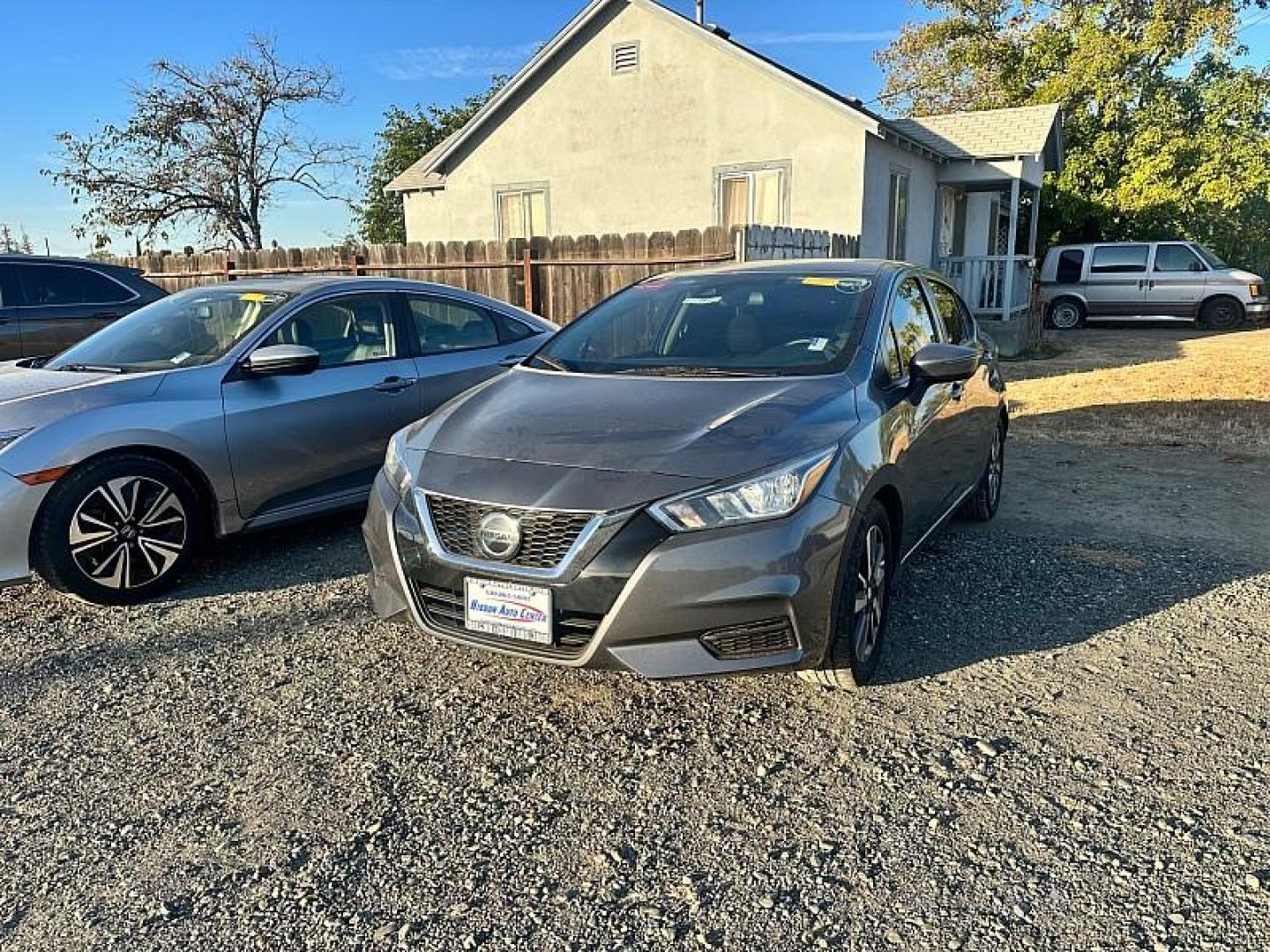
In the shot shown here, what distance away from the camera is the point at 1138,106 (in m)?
24.8

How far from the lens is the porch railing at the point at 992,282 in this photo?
16.1m

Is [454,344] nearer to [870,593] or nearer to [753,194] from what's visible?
[870,593]

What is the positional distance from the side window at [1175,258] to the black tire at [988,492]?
57.6 feet

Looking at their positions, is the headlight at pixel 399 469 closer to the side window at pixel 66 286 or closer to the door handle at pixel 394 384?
the door handle at pixel 394 384

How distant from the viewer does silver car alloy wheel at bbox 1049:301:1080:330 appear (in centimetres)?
2078

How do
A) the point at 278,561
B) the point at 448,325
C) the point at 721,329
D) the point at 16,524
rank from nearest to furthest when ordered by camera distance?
the point at 16,524 → the point at 721,329 → the point at 278,561 → the point at 448,325

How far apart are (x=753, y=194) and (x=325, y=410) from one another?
1154 centimetres

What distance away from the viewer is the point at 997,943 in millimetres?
2088

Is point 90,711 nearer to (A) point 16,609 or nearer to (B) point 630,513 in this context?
(A) point 16,609

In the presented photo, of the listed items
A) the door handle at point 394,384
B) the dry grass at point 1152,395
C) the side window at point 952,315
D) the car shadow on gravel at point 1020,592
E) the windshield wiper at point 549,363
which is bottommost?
the dry grass at point 1152,395

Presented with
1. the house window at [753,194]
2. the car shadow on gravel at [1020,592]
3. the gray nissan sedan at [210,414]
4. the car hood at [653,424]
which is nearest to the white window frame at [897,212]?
the house window at [753,194]

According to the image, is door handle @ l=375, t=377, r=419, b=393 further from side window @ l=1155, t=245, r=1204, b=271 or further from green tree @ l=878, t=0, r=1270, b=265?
green tree @ l=878, t=0, r=1270, b=265

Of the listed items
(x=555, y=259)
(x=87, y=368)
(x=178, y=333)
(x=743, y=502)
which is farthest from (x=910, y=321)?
(x=555, y=259)

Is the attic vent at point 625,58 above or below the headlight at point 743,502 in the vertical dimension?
above
